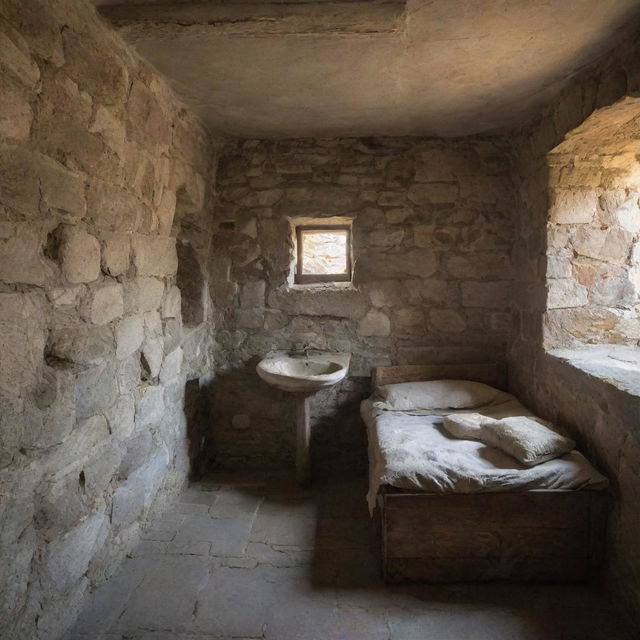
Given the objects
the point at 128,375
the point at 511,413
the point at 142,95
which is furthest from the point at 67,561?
the point at 511,413

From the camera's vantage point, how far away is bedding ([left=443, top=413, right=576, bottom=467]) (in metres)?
2.12

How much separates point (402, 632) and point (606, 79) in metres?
2.56

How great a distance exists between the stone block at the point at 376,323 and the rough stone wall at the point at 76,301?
1401mm

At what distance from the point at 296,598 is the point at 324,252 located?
91.1 inches

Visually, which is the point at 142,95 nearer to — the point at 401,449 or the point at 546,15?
the point at 546,15

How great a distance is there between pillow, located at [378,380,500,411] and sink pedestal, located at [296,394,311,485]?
543mm

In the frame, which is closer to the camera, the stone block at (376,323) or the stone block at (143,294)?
the stone block at (143,294)

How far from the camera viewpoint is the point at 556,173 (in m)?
2.64

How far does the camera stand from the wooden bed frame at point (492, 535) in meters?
2.04

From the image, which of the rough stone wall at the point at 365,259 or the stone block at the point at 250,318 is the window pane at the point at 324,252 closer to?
the rough stone wall at the point at 365,259

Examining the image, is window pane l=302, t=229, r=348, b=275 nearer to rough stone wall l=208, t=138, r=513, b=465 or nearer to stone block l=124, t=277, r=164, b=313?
rough stone wall l=208, t=138, r=513, b=465

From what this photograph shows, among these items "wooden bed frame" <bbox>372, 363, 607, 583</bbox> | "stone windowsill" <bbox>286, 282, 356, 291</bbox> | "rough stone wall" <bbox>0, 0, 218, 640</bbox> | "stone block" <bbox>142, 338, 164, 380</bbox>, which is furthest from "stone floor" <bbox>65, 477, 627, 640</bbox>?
"stone windowsill" <bbox>286, 282, 356, 291</bbox>

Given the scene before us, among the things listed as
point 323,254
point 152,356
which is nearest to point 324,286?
point 323,254

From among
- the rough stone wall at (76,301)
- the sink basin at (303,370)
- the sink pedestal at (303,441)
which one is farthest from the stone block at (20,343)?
the sink pedestal at (303,441)
